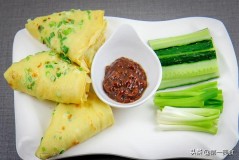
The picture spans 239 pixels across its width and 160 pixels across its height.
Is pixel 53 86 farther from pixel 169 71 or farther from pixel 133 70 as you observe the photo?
pixel 169 71

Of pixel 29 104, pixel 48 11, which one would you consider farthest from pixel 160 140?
pixel 48 11

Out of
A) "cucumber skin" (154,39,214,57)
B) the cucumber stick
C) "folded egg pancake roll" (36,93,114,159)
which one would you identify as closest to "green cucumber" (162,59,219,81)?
the cucumber stick

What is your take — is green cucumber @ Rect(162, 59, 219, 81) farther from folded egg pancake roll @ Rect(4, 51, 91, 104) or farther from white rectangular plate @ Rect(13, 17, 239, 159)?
folded egg pancake roll @ Rect(4, 51, 91, 104)

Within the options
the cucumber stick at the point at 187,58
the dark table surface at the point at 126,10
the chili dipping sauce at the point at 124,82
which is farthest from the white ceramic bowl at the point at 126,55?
the dark table surface at the point at 126,10

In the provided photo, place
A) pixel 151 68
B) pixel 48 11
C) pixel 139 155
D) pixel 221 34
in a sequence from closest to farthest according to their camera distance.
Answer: pixel 139 155
pixel 151 68
pixel 221 34
pixel 48 11

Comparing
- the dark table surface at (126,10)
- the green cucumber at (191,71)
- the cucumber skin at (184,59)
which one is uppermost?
the dark table surface at (126,10)

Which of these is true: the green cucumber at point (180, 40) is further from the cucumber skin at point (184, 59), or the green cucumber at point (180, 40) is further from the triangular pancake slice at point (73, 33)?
the triangular pancake slice at point (73, 33)

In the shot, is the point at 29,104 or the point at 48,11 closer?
the point at 29,104

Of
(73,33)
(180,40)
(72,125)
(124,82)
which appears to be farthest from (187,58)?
(72,125)
